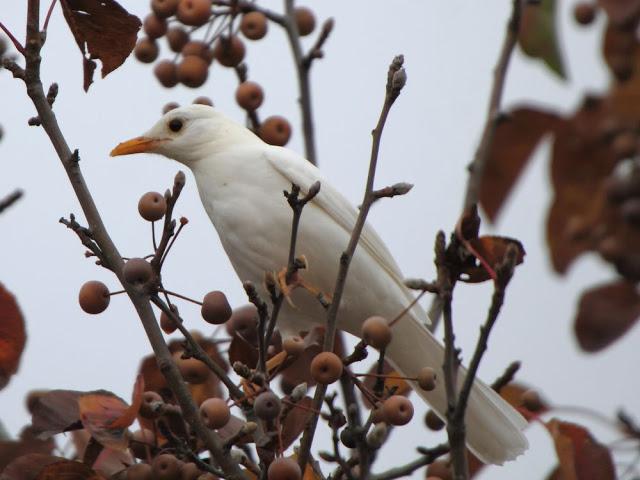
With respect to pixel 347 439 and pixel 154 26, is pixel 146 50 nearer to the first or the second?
pixel 154 26

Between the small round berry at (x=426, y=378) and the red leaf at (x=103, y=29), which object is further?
the small round berry at (x=426, y=378)

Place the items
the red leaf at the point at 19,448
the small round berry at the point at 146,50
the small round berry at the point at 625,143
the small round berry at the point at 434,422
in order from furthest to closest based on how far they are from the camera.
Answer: the small round berry at the point at 146,50, the small round berry at the point at 434,422, the red leaf at the point at 19,448, the small round berry at the point at 625,143

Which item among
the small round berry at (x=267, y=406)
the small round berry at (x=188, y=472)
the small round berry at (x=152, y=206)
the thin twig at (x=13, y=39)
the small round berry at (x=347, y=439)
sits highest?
the thin twig at (x=13, y=39)

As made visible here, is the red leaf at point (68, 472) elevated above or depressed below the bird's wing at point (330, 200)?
below

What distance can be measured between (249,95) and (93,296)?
4.90 feet

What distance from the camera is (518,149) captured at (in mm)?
1372

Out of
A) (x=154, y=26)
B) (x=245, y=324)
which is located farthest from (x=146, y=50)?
(x=245, y=324)

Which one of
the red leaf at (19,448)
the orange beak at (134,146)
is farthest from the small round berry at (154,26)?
the red leaf at (19,448)

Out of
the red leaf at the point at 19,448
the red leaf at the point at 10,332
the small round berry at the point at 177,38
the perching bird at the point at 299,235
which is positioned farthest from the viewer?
the small round berry at the point at 177,38

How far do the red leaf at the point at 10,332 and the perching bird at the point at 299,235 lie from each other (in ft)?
4.78

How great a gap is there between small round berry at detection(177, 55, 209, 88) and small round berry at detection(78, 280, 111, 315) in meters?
1.56

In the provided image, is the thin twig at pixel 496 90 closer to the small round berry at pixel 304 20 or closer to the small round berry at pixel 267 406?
the small round berry at pixel 267 406

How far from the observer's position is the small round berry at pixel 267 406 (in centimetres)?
240

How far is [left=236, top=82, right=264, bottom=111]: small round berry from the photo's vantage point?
3.95m
